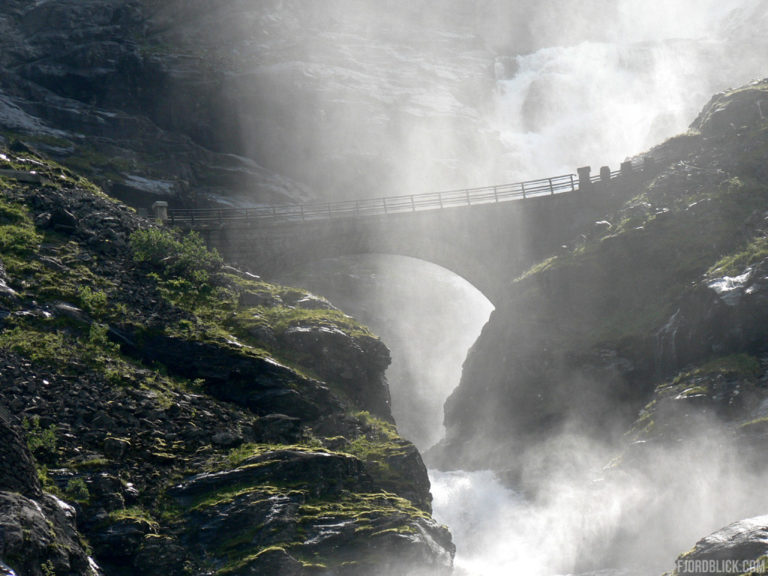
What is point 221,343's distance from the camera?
30.5m

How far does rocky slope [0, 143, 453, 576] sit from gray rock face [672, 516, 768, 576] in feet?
22.3

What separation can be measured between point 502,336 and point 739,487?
20.3 metres

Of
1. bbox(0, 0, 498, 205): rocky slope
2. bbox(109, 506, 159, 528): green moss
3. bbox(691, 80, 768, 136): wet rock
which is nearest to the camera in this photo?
bbox(109, 506, 159, 528): green moss

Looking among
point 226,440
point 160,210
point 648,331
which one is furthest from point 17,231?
point 648,331

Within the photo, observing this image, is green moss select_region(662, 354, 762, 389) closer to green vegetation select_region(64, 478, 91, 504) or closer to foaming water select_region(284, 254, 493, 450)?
green vegetation select_region(64, 478, 91, 504)

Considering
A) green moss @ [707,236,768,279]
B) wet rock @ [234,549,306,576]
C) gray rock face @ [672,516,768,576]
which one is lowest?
gray rock face @ [672,516,768,576]

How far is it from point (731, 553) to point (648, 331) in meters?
23.6

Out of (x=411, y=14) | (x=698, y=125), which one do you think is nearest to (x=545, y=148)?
(x=411, y=14)

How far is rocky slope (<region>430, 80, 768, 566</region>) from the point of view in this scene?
3775 centimetres

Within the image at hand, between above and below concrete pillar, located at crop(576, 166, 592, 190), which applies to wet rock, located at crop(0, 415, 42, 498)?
below

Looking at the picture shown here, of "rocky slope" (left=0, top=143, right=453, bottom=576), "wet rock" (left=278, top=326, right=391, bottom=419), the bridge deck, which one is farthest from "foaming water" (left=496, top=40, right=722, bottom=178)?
"rocky slope" (left=0, top=143, right=453, bottom=576)

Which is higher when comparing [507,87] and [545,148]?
[507,87]

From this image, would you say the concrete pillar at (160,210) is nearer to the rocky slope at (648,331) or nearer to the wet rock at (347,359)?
the wet rock at (347,359)

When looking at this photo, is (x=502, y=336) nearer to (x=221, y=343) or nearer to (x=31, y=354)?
(x=221, y=343)
